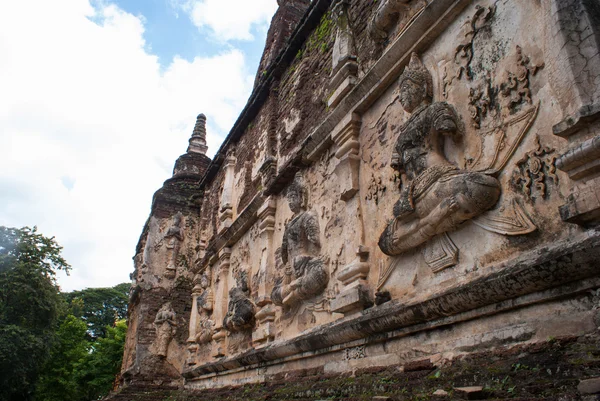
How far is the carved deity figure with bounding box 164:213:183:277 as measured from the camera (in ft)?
43.7

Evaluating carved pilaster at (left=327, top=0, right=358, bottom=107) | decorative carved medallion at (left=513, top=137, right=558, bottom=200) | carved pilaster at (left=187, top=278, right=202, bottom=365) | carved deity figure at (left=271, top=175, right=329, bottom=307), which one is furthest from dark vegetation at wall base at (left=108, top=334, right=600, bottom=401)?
carved pilaster at (left=187, top=278, right=202, bottom=365)

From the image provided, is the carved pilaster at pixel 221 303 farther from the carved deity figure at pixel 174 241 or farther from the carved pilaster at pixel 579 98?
the carved pilaster at pixel 579 98

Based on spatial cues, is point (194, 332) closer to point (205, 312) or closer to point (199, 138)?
point (205, 312)

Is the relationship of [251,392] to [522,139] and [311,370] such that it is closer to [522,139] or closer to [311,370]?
[311,370]

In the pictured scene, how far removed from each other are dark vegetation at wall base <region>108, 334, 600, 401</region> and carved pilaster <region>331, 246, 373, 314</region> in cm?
60

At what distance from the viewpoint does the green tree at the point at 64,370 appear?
64.7 ft

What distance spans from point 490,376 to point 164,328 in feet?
34.9

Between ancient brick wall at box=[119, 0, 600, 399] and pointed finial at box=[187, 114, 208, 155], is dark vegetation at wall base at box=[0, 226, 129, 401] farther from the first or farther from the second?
ancient brick wall at box=[119, 0, 600, 399]

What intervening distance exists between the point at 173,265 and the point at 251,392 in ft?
24.4

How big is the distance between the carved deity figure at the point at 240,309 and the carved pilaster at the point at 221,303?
0.51 metres

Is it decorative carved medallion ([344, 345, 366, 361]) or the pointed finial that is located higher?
the pointed finial

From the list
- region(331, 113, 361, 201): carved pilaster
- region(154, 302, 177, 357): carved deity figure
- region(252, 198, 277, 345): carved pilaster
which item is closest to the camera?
region(331, 113, 361, 201): carved pilaster

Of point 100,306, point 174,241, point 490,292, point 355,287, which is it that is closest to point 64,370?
point 174,241

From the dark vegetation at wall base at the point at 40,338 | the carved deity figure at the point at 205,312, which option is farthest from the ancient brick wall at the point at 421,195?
the dark vegetation at wall base at the point at 40,338
